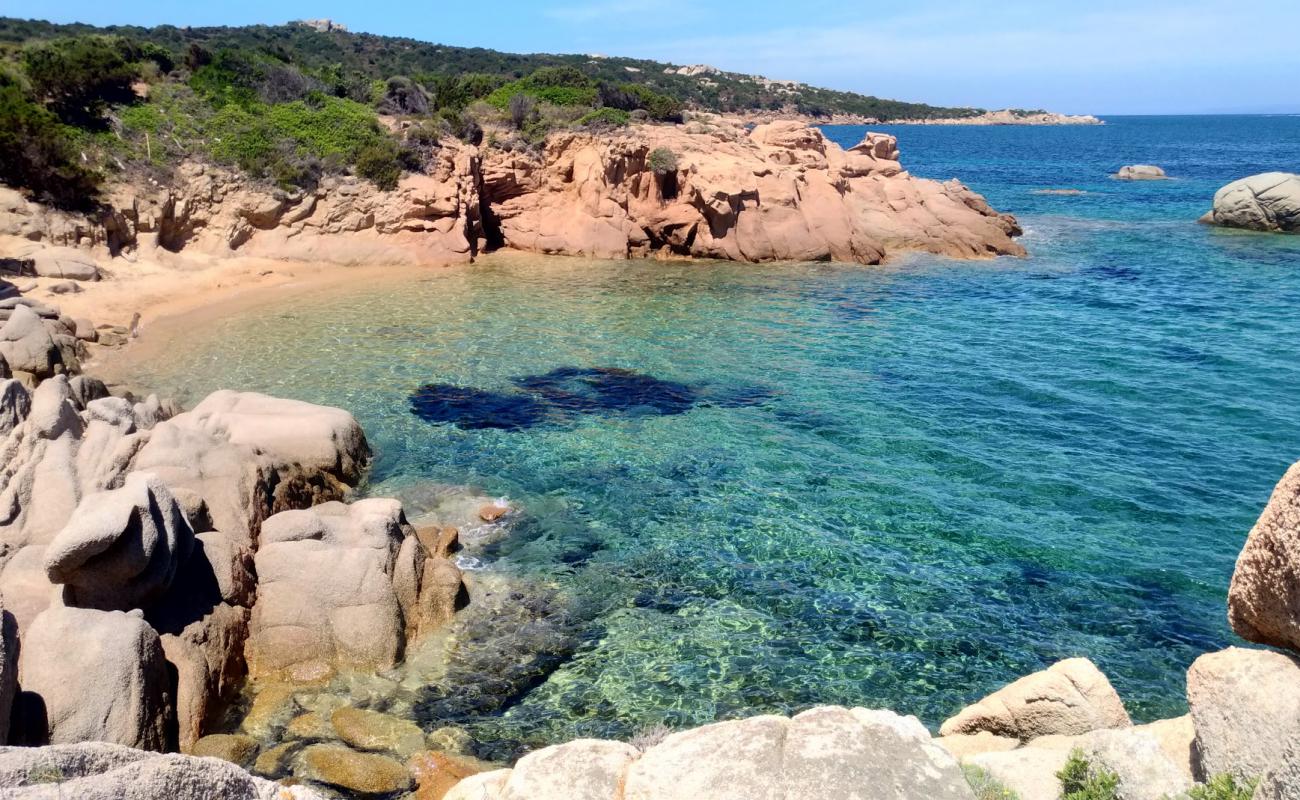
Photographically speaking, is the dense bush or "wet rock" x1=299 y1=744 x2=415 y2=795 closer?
"wet rock" x1=299 y1=744 x2=415 y2=795

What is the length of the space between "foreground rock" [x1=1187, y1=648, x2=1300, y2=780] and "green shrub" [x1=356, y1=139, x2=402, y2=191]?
30.9 m

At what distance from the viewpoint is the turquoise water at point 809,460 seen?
988 cm

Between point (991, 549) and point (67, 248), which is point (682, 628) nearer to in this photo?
point (991, 549)

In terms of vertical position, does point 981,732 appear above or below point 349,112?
below

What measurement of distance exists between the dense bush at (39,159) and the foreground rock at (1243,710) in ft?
95.9

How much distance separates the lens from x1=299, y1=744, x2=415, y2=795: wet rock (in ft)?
25.8

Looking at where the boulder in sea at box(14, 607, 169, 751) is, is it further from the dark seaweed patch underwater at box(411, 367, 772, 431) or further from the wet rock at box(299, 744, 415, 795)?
the dark seaweed patch underwater at box(411, 367, 772, 431)

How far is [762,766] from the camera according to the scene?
5418 mm

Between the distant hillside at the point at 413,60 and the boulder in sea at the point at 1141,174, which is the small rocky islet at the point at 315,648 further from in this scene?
the boulder in sea at the point at 1141,174

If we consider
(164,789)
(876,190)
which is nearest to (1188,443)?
(164,789)

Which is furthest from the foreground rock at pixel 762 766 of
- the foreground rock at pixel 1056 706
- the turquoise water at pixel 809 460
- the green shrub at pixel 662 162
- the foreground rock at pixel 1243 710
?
the green shrub at pixel 662 162

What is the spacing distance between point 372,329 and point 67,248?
9.09 metres

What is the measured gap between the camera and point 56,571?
8.45m

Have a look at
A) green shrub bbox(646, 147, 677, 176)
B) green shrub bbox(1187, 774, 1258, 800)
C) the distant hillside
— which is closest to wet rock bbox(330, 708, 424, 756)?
green shrub bbox(1187, 774, 1258, 800)
